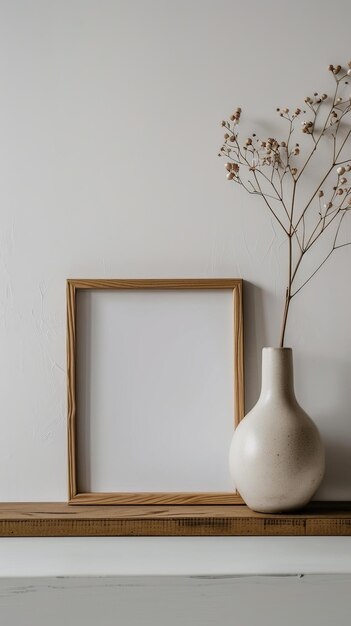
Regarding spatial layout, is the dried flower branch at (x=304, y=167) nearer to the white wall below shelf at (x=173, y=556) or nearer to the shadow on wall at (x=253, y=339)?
the shadow on wall at (x=253, y=339)

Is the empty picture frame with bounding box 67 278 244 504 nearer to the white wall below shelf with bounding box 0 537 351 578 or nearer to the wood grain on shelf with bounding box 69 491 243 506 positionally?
the wood grain on shelf with bounding box 69 491 243 506

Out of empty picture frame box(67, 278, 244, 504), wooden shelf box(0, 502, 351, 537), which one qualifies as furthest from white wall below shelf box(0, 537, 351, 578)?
empty picture frame box(67, 278, 244, 504)

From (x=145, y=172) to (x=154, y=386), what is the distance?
35cm

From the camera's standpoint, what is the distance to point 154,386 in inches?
42.9

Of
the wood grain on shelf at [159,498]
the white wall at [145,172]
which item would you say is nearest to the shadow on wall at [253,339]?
the white wall at [145,172]

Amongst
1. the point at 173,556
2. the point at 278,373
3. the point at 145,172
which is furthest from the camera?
the point at 145,172

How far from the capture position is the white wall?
110 centimetres

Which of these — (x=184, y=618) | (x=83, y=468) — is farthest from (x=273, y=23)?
(x=184, y=618)

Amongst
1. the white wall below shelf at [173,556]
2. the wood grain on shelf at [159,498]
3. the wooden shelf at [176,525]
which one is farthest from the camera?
the wood grain on shelf at [159,498]

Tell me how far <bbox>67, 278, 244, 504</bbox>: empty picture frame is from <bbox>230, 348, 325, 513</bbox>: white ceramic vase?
0.08 m

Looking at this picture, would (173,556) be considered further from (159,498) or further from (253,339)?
(253,339)

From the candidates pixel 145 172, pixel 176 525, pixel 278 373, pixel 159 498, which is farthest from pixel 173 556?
pixel 145 172

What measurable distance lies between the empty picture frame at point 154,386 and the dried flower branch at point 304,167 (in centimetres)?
14

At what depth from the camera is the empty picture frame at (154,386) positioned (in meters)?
1.08
